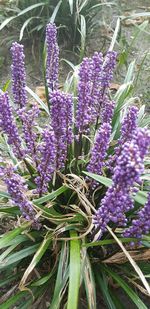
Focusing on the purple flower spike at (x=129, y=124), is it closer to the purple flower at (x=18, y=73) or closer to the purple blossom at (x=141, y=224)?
the purple blossom at (x=141, y=224)

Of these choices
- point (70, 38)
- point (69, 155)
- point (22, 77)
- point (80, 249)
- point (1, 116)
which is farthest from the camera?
point (70, 38)

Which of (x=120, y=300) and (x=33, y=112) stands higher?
(x=33, y=112)

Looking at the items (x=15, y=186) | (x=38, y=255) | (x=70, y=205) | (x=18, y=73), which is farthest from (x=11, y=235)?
A: (x=18, y=73)

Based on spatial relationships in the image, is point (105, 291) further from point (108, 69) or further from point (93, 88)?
point (108, 69)

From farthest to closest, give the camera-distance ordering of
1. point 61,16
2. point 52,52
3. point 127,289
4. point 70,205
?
point 61,16
point 52,52
point 70,205
point 127,289

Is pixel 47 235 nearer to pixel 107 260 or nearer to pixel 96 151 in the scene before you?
pixel 107 260

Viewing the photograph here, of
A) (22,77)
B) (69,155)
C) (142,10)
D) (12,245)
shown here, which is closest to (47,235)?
(12,245)

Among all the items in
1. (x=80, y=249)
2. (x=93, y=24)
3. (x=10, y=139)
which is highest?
(x=93, y=24)

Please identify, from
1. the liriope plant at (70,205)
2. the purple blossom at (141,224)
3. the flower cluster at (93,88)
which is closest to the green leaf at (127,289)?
the liriope plant at (70,205)
